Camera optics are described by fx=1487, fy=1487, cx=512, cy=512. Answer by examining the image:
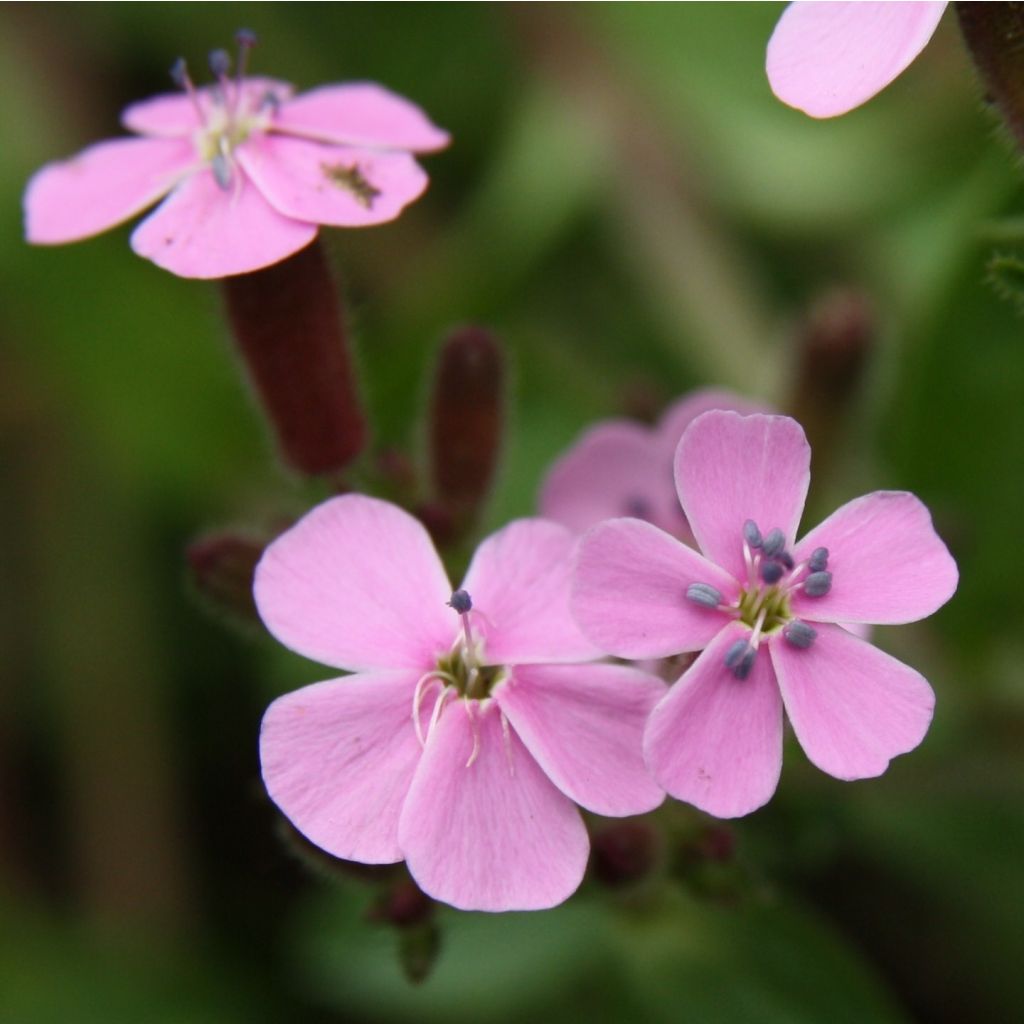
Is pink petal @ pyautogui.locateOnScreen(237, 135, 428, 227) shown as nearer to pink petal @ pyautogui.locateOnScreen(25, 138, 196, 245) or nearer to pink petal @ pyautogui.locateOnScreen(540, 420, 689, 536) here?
pink petal @ pyautogui.locateOnScreen(25, 138, 196, 245)

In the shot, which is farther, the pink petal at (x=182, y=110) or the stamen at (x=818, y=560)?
the pink petal at (x=182, y=110)

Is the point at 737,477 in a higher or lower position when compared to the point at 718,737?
higher

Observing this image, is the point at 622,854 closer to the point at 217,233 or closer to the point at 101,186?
the point at 217,233

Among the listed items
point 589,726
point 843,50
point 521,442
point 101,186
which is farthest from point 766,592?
point 521,442

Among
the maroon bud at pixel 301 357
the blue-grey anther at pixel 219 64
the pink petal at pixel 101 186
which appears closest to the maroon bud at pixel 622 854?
the maroon bud at pixel 301 357

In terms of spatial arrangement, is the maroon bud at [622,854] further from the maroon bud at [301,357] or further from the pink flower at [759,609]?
the maroon bud at [301,357]

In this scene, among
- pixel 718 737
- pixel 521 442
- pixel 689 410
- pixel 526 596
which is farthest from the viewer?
pixel 521 442
